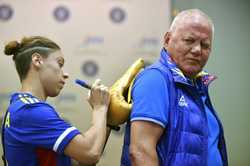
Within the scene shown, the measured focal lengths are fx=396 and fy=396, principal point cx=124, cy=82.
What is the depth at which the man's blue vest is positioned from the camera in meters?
1.35

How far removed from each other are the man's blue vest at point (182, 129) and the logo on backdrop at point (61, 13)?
3.77ft

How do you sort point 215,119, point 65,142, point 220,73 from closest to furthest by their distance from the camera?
1. point 65,142
2. point 215,119
3. point 220,73

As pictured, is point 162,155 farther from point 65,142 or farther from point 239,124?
point 239,124

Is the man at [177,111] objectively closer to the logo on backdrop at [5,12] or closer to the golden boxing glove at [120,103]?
the golden boxing glove at [120,103]

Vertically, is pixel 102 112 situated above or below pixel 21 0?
below

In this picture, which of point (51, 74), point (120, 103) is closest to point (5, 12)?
point (51, 74)

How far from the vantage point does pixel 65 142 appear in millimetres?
1339

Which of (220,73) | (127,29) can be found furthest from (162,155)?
(220,73)

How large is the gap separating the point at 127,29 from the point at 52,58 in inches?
41.1

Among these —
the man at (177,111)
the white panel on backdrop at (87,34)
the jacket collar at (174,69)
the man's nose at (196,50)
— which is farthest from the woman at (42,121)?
the white panel on backdrop at (87,34)

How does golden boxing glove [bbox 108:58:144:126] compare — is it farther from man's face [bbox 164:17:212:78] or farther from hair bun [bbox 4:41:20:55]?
hair bun [bbox 4:41:20:55]

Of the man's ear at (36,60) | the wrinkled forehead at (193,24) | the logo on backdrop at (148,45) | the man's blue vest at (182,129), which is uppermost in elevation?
the wrinkled forehead at (193,24)

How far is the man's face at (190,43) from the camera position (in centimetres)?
152

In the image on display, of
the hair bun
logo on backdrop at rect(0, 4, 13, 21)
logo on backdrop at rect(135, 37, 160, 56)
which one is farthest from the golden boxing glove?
logo on backdrop at rect(0, 4, 13, 21)
